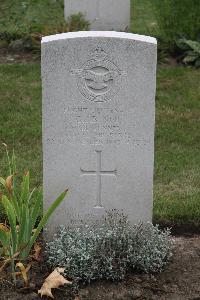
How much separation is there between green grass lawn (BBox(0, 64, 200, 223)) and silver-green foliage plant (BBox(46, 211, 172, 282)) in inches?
27.1

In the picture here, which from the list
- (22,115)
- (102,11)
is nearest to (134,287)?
(22,115)

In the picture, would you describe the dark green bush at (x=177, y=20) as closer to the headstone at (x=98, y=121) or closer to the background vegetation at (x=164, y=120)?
the background vegetation at (x=164, y=120)

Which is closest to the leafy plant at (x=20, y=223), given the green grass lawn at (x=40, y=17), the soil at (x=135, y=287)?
the soil at (x=135, y=287)

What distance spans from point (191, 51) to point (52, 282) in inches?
227

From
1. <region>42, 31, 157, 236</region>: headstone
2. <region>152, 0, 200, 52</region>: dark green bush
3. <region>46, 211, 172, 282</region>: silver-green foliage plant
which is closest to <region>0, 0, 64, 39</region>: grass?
<region>152, 0, 200, 52</region>: dark green bush

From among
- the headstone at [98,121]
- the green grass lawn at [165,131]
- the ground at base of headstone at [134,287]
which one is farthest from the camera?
the green grass lawn at [165,131]

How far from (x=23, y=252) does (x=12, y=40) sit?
20.1ft

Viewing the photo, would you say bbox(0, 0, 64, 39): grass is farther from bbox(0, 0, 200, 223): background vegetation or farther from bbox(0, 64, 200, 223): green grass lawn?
bbox(0, 64, 200, 223): green grass lawn

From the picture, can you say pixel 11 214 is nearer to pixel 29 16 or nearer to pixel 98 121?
pixel 98 121

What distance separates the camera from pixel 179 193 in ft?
19.4

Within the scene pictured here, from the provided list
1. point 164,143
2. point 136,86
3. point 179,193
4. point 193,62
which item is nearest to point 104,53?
point 136,86

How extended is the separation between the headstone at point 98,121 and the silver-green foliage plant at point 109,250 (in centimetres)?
15

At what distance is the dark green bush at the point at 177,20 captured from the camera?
31.5ft

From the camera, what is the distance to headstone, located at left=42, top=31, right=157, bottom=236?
14.9 feet
